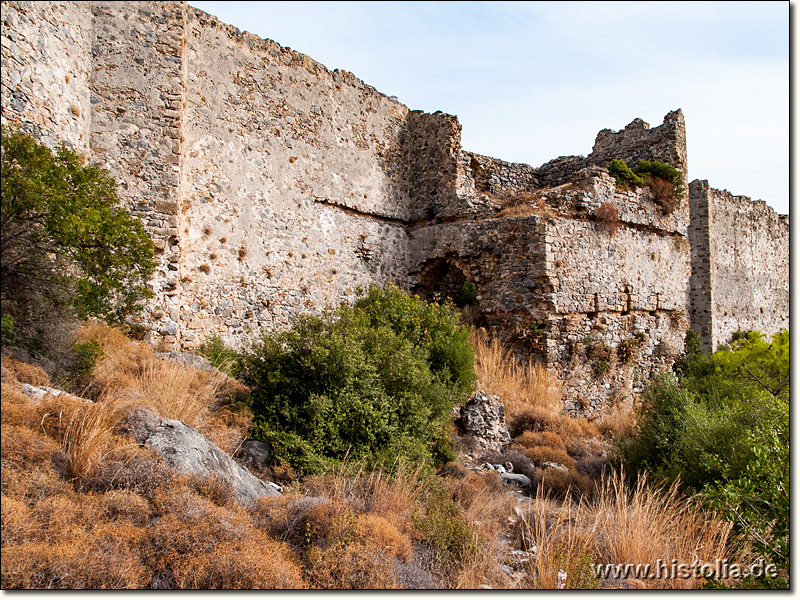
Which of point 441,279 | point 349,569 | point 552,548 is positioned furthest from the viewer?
point 441,279

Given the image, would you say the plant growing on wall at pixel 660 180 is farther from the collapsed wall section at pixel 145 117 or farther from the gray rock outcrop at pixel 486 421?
the collapsed wall section at pixel 145 117

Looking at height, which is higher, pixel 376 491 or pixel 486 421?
pixel 486 421

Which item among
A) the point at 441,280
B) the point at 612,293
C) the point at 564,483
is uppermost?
the point at 441,280

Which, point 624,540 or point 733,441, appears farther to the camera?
point 733,441

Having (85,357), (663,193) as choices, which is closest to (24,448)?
(85,357)

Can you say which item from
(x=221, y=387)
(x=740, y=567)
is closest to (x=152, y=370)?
(x=221, y=387)

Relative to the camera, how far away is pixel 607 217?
42.8 feet

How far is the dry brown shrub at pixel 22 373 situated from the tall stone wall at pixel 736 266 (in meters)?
15.4

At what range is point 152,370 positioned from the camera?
6.84 m

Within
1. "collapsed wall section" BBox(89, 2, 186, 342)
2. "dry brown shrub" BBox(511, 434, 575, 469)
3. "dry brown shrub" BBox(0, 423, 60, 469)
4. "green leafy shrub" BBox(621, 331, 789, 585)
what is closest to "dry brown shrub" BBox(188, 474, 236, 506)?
"dry brown shrub" BBox(0, 423, 60, 469)

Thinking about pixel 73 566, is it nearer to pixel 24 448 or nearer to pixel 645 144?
pixel 24 448

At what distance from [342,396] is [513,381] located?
17.0 ft

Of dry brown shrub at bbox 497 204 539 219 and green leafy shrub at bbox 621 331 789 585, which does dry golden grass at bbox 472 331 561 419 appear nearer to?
green leafy shrub at bbox 621 331 789 585

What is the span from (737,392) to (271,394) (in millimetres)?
8016
